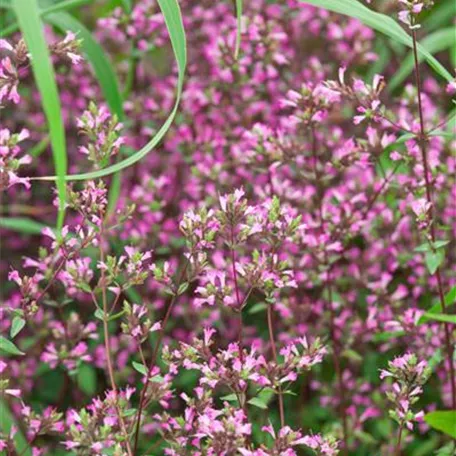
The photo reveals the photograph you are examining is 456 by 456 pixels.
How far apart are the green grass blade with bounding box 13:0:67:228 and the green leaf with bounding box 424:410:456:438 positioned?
0.62 meters

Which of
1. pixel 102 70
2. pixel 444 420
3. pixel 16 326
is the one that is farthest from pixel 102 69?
pixel 444 420

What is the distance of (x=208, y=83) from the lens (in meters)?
2.41

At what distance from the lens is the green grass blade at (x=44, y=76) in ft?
3.78

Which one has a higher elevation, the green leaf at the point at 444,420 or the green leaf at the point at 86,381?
the green leaf at the point at 444,420

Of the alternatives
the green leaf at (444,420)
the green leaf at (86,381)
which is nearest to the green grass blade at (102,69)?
the green leaf at (86,381)

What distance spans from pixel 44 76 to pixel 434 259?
2.41ft

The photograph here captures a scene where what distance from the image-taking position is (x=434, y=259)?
1.58 m

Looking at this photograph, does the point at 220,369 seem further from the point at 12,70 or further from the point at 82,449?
the point at 12,70

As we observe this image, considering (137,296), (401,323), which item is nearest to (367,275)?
(401,323)

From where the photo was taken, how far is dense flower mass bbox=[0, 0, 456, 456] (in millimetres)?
1428

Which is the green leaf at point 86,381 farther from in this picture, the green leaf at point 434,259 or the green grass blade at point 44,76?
the green grass blade at point 44,76

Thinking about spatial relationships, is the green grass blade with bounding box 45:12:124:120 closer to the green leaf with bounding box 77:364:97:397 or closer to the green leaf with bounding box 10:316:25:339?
the green leaf with bounding box 77:364:97:397

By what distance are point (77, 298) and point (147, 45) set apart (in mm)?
637

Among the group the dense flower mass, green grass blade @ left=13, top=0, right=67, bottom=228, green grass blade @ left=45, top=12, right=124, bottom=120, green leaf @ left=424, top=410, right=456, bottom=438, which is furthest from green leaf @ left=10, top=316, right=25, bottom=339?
green grass blade @ left=45, top=12, right=124, bottom=120
